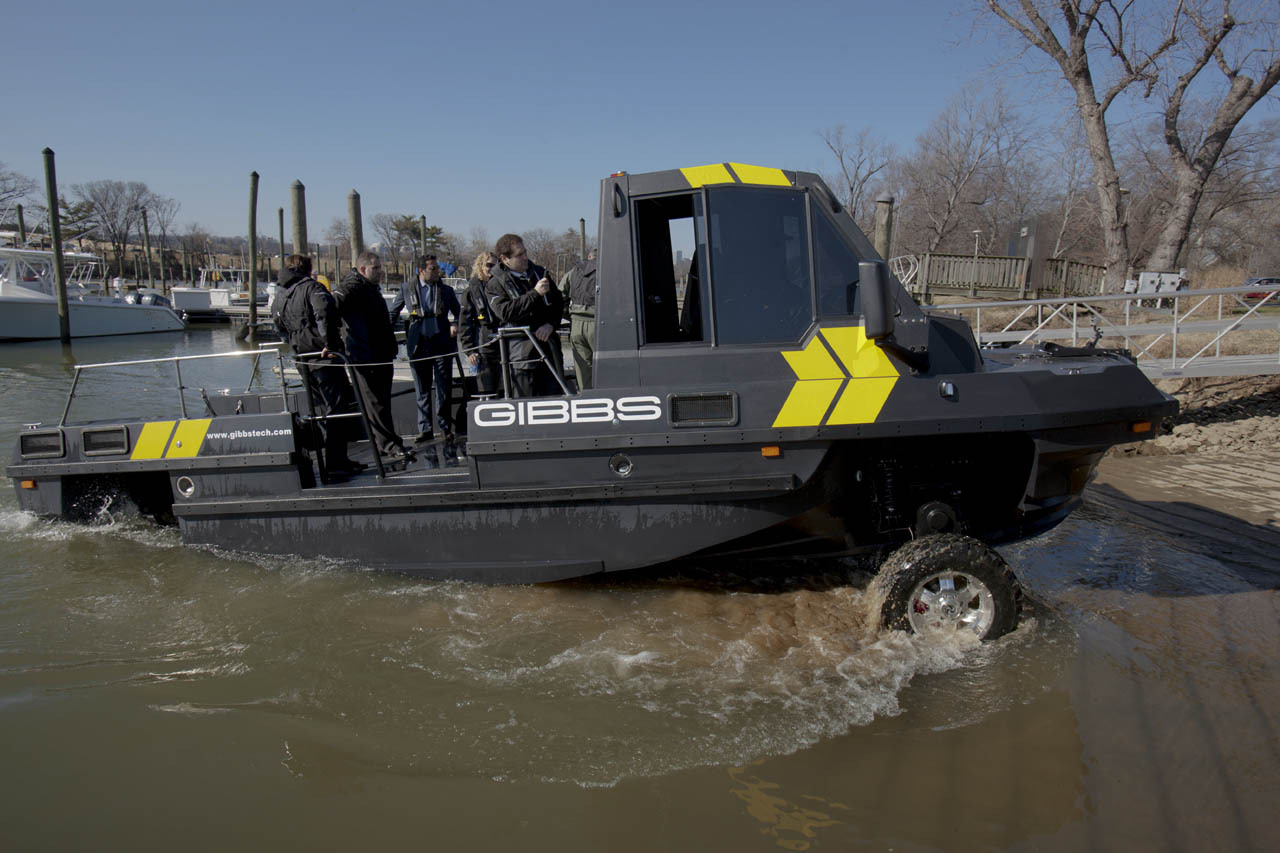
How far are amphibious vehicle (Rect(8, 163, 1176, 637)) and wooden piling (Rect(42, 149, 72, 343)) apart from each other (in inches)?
1045

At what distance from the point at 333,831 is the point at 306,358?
3.45 m

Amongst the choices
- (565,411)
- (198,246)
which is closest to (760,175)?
(565,411)

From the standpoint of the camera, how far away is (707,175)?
13.2 feet

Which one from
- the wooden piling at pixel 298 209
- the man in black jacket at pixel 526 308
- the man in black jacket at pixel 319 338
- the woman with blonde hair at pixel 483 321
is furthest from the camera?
the wooden piling at pixel 298 209

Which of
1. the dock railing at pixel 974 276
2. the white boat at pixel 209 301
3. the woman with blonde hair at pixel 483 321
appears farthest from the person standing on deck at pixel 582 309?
the white boat at pixel 209 301

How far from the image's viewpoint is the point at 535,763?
313cm

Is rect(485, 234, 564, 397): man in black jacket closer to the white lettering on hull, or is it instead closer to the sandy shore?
the white lettering on hull

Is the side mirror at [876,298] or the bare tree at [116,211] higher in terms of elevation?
the bare tree at [116,211]

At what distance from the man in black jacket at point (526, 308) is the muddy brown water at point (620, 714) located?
1.46 meters

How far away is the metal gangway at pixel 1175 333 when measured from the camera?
8734mm

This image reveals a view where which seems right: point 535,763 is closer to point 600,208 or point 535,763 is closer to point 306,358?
point 600,208

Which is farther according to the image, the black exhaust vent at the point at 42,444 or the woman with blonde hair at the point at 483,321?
the woman with blonde hair at the point at 483,321

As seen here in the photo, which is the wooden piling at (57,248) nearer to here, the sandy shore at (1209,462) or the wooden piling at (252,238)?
the wooden piling at (252,238)

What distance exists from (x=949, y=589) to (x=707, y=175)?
2517mm
